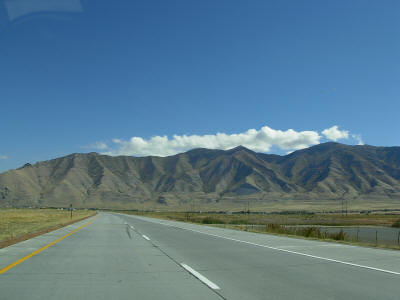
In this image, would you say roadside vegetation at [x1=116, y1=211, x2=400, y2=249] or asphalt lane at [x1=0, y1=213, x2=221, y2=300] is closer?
asphalt lane at [x1=0, y1=213, x2=221, y2=300]

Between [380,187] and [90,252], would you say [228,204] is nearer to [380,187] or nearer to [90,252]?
[380,187]

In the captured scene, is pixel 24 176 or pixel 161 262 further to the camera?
pixel 24 176

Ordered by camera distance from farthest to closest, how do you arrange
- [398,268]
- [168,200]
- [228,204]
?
[168,200] < [228,204] < [398,268]

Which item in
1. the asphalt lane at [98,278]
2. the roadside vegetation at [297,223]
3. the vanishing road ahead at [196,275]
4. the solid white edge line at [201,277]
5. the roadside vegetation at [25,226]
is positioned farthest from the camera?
the roadside vegetation at [297,223]

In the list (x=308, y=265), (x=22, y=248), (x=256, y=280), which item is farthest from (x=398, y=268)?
(x=22, y=248)

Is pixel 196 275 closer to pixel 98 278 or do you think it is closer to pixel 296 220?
pixel 98 278

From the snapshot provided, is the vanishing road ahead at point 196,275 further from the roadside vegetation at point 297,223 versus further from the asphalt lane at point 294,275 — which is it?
the roadside vegetation at point 297,223

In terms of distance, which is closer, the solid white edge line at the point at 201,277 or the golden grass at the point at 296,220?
the solid white edge line at the point at 201,277

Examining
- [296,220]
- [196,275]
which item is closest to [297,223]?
[296,220]

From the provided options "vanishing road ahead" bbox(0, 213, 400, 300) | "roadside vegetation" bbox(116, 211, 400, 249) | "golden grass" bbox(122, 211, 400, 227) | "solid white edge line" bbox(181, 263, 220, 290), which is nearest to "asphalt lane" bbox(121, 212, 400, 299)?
"vanishing road ahead" bbox(0, 213, 400, 300)

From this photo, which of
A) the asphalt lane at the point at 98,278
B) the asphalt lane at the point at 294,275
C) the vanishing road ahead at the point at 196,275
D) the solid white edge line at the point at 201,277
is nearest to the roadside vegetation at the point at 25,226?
the asphalt lane at the point at 98,278

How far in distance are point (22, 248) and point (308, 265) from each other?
10.2 meters

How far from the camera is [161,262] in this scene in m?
11.5

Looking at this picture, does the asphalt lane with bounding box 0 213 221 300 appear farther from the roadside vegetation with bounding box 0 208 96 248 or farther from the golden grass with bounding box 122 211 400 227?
the golden grass with bounding box 122 211 400 227
